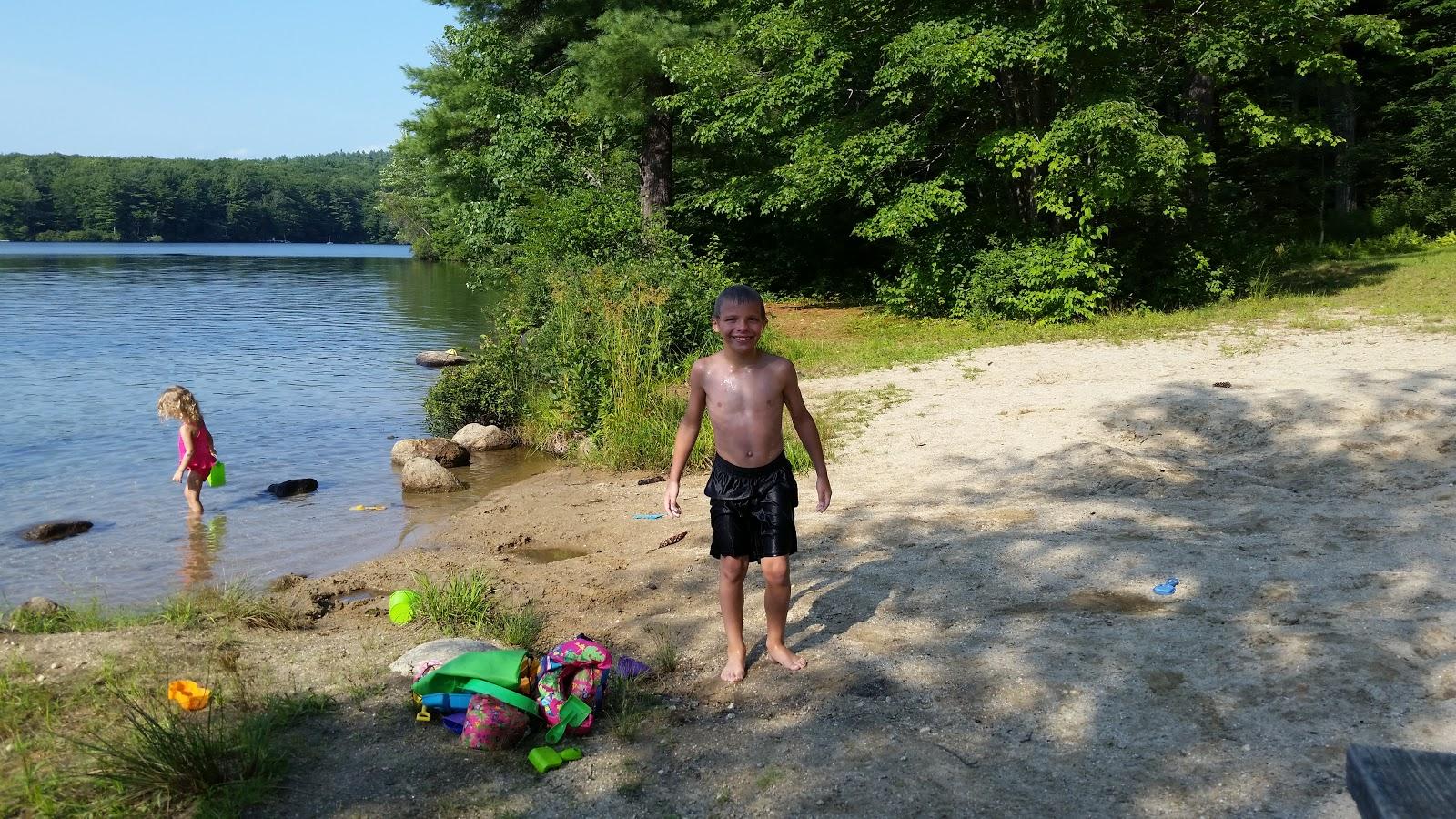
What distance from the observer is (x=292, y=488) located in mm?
11141

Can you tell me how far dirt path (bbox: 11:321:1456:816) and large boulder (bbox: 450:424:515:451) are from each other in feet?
10.3

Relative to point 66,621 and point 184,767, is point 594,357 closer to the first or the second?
point 66,621

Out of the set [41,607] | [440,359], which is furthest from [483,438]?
[440,359]

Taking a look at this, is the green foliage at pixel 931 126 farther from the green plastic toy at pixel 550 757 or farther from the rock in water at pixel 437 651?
the green plastic toy at pixel 550 757

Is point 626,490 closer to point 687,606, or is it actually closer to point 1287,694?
point 687,606

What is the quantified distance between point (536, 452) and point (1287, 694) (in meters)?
9.43

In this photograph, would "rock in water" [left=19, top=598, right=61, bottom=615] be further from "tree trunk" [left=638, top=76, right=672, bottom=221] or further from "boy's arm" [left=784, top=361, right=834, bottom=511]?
"tree trunk" [left=638, top=76, right=672, bottom=221]

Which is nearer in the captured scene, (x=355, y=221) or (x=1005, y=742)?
(x=1005, y=742)

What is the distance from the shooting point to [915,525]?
280 inches

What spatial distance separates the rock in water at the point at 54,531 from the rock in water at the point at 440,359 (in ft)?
36.7

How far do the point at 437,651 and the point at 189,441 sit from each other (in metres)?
6.45

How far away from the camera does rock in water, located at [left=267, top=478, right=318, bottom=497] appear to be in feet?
36.4

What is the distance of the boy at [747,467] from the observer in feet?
15.3

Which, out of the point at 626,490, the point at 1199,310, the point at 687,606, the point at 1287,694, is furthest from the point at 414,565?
the point at 1199,310
